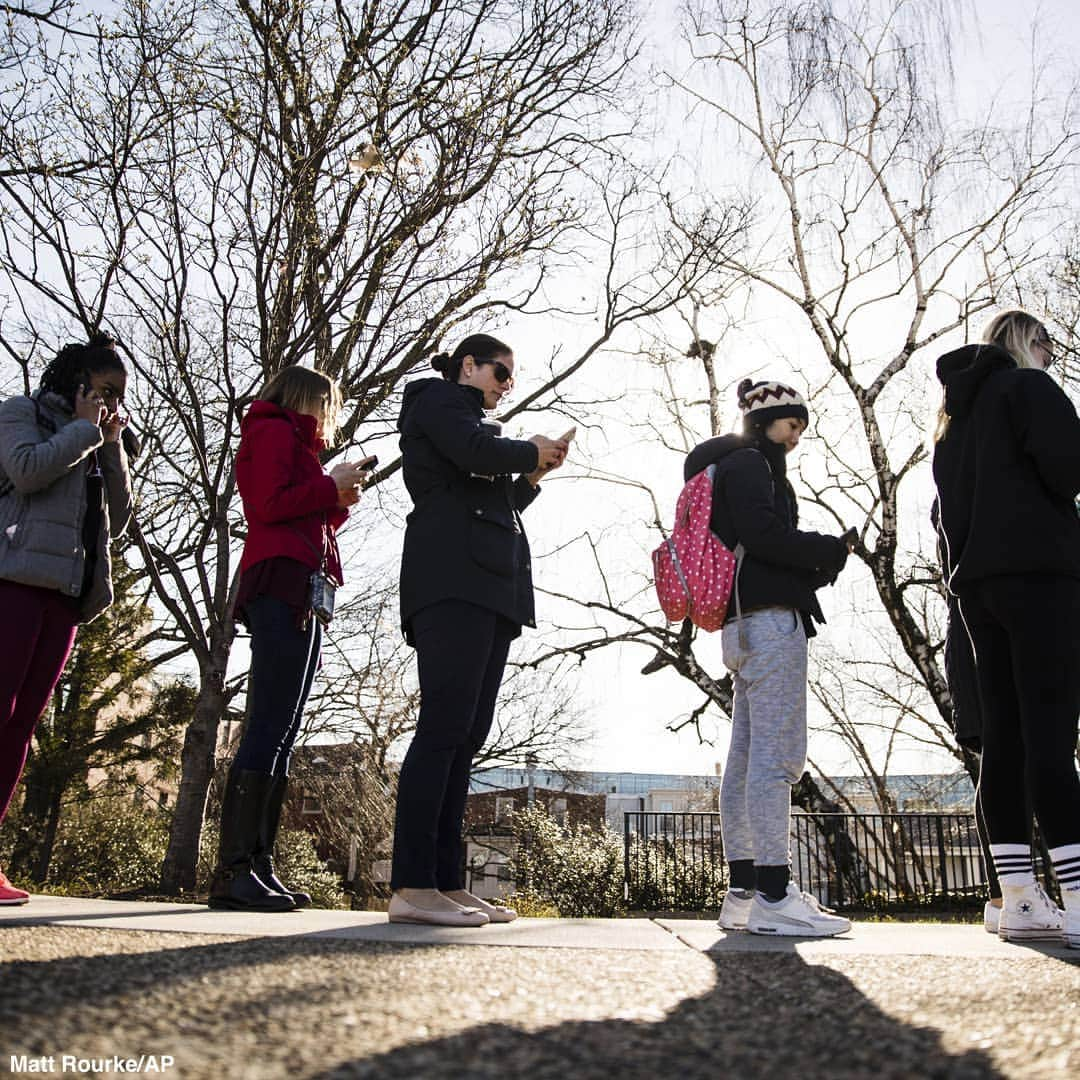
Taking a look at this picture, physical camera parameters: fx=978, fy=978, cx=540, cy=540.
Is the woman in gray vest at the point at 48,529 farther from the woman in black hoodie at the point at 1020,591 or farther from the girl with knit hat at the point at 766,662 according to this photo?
the woman in black hoodie at the point at 1020,591

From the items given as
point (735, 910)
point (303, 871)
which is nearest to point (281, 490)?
point (735, 910)

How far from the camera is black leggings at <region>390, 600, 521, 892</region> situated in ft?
9.77

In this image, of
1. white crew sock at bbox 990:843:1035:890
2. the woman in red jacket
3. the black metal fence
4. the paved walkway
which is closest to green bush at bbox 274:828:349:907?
the black metal fence

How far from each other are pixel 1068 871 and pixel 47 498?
3406 mm

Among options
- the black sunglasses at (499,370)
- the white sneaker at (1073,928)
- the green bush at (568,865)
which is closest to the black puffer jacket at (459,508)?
the black sunglasses at (499,370)

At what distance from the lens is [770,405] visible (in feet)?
12.0

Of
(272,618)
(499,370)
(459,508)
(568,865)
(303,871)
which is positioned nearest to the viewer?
(459,508)

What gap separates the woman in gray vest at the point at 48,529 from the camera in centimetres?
317

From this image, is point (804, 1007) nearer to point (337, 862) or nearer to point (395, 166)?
point (395, 166)

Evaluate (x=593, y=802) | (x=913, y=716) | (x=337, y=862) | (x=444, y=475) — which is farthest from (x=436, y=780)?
(x=593, y=802)

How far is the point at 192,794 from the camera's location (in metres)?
7.61

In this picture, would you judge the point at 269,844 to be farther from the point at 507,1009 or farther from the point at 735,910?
the point at 507,1009

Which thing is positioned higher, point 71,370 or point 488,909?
point 71,370

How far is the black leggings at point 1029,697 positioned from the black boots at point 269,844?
2.40 metres
